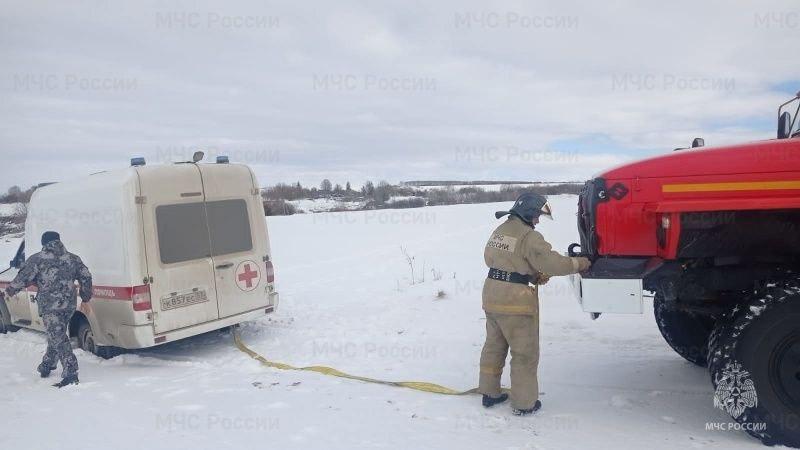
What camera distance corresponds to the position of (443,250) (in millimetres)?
16547

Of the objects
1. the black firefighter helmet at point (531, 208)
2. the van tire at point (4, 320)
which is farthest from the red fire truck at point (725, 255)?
the van tire at point (4, 320)

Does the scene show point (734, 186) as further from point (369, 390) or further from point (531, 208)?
point (369, 390)

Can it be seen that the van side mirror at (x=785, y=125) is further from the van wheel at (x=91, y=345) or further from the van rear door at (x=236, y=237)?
the van wheel at (x=91, y=345)

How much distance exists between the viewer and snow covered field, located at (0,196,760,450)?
14.1 ft

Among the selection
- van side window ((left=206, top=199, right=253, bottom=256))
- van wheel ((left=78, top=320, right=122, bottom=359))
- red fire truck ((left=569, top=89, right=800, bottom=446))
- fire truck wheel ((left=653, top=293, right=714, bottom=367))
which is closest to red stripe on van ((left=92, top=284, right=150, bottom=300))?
van wheel ((left=78, top=320, right=122, bottom=359))

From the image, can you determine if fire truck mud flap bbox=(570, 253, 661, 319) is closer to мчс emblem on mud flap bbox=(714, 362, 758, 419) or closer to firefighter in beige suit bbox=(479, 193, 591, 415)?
firefighter in beige suit bbox=(479, 193, 591, 415)

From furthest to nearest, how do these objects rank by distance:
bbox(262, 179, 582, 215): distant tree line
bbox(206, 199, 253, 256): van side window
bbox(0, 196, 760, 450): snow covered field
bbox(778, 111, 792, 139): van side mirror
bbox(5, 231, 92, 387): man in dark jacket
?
bbox(262, 179, 582, 215): distant tree line, bbox(206, 199, 253, 256): van side window, bbox(5, 231, 92, 387): man in dark jacket, bbox(778, 111, 792, 139): van side mirror, bbox(0, 196, 760, 450): snow covered field

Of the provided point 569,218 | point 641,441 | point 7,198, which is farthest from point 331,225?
point 7,198

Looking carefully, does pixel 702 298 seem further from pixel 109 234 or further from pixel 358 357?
pixel 109 234

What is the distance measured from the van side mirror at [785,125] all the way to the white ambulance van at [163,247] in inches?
241

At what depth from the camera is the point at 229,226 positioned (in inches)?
288

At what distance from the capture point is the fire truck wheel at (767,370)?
3814 mm

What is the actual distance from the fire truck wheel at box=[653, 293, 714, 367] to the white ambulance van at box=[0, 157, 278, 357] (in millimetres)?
4924

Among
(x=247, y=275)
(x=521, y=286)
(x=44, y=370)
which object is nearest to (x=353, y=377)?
(x=521, y=286)
